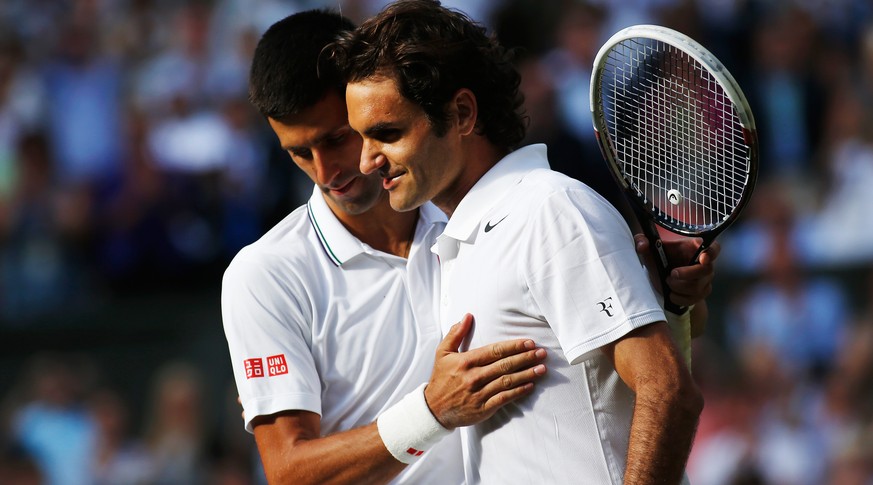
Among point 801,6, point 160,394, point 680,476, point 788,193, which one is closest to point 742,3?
point 801,6

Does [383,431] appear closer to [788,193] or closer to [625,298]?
[625,298]

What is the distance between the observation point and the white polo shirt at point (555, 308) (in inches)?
109

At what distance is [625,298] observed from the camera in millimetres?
2754

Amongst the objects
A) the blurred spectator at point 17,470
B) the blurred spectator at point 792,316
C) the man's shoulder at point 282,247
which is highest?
the man's shoulder at point 282,247

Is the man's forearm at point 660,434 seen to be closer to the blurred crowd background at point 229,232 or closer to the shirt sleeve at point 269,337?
the shirt sleeve at point 269,337

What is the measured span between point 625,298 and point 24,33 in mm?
8829

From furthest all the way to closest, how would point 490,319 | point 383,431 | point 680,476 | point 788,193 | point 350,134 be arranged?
point 788,193, point 350,134, point 383,431, point 490,319, point 680,476

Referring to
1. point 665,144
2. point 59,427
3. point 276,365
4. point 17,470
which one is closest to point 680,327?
point 665,144

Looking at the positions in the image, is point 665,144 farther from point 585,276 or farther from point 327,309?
point 327,309

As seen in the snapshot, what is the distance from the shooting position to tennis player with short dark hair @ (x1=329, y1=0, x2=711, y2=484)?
2.74 m

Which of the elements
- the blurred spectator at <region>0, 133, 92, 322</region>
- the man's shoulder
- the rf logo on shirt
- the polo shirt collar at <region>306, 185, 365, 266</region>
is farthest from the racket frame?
the blurred spectator at <region>0, 133, 92, 322</region>

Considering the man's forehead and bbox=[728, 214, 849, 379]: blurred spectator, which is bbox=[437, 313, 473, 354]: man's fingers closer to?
the man's forehead

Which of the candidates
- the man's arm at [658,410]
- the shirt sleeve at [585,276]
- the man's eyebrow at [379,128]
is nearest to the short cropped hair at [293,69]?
the man's eyebrow at [379,128]

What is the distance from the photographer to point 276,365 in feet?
10.8
